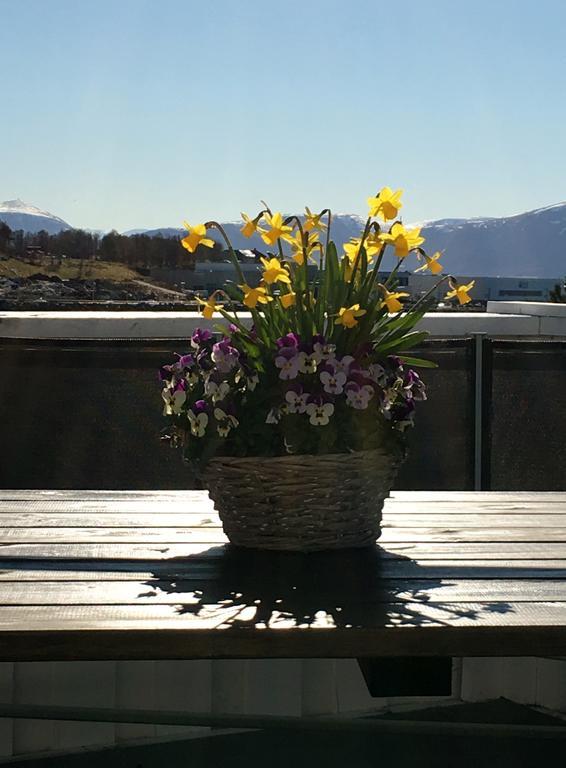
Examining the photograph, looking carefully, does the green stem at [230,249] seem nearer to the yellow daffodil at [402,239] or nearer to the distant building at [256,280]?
the distant building at [256,280]

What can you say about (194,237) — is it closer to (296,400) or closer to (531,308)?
(296,400)

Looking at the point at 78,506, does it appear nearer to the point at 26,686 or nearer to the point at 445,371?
the point at 26,686

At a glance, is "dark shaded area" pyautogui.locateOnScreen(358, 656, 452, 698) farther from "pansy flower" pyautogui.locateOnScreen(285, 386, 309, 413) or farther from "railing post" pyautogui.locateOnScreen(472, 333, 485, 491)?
"railing post" pyautogui.locateOnScreen(472, 333, 485, 491)

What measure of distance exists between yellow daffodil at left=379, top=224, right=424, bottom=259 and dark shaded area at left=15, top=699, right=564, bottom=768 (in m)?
1.79

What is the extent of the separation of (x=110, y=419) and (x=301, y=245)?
283cm

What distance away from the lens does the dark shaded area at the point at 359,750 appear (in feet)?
11.0

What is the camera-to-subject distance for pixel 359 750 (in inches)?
136

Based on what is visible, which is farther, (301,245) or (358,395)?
(301,245)

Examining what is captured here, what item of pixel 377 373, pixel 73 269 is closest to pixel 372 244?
pixel 377 373

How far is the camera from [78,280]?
31438 mm

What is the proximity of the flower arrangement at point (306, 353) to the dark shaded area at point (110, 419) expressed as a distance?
8.53 ft

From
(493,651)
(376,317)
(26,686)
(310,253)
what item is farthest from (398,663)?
(26,686)

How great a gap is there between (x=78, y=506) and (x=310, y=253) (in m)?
1.06

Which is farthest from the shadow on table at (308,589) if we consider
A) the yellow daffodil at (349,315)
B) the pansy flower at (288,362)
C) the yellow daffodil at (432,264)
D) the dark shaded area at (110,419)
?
the dark shaded area at (110,419)
